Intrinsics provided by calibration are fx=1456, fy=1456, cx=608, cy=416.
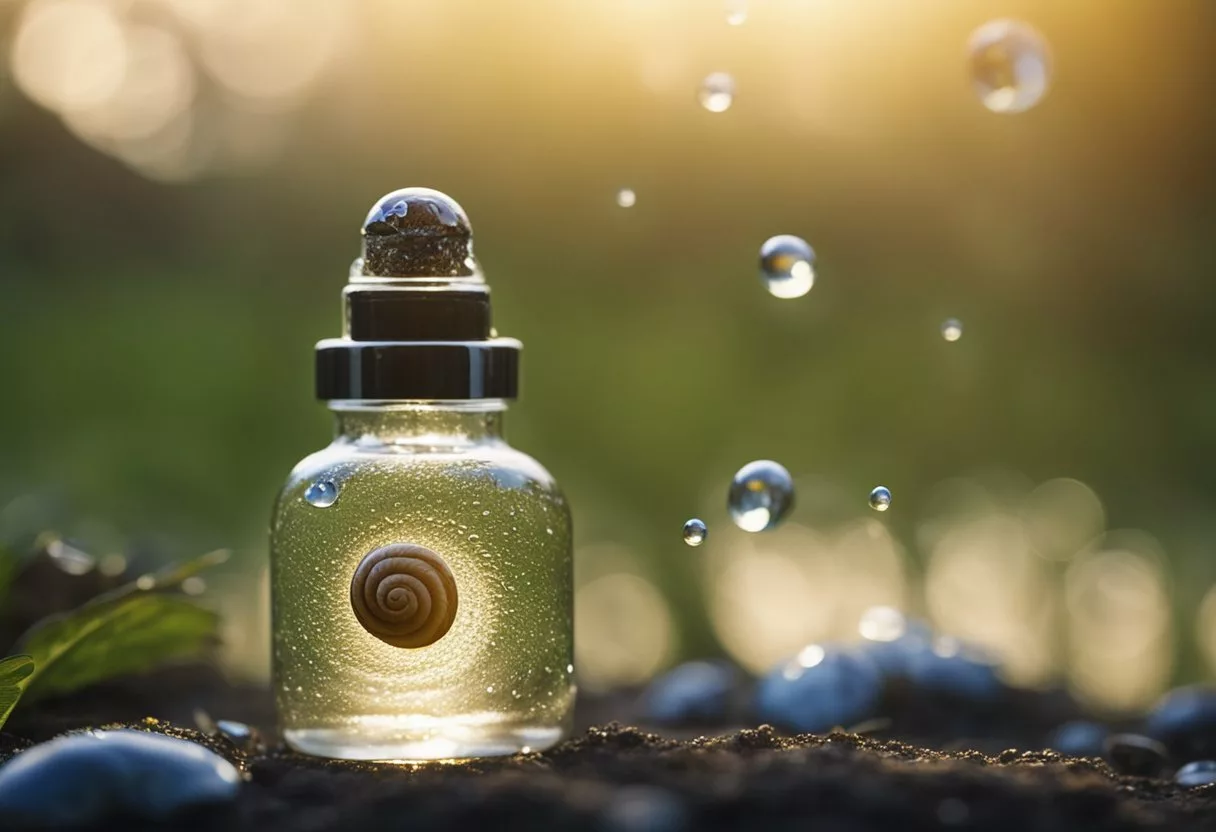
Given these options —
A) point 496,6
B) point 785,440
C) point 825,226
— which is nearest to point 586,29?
point 496,6

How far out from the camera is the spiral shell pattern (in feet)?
4.77

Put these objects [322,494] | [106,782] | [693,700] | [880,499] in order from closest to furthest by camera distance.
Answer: [106,782], [322,494], [880,499], [693,700]

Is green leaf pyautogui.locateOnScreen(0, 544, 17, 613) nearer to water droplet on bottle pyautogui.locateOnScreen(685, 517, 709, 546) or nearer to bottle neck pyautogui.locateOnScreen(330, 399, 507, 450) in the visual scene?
bottle neck pyautogui.locateOnScreen(330, 399, 507, 450)

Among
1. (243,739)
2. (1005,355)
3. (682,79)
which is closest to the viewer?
(243,739)

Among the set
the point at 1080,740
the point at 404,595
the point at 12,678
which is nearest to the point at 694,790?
the point at 404,595

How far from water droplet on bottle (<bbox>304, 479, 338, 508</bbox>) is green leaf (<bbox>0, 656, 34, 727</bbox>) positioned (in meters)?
0.31

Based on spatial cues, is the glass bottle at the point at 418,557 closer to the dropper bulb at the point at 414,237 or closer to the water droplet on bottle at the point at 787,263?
the dropper bulb at the point at 414,237

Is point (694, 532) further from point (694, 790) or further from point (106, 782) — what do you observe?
point (106, 782)

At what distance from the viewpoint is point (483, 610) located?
151cm

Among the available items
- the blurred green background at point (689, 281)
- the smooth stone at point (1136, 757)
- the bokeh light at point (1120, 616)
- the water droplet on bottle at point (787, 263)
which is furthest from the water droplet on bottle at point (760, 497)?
the bokeh light at point (1120, 616)

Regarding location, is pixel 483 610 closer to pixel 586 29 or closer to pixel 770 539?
pixel 586 29

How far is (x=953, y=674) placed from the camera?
86.0 inches

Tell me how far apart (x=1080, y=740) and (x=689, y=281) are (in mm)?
2843

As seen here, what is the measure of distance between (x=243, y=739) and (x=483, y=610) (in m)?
0.40
